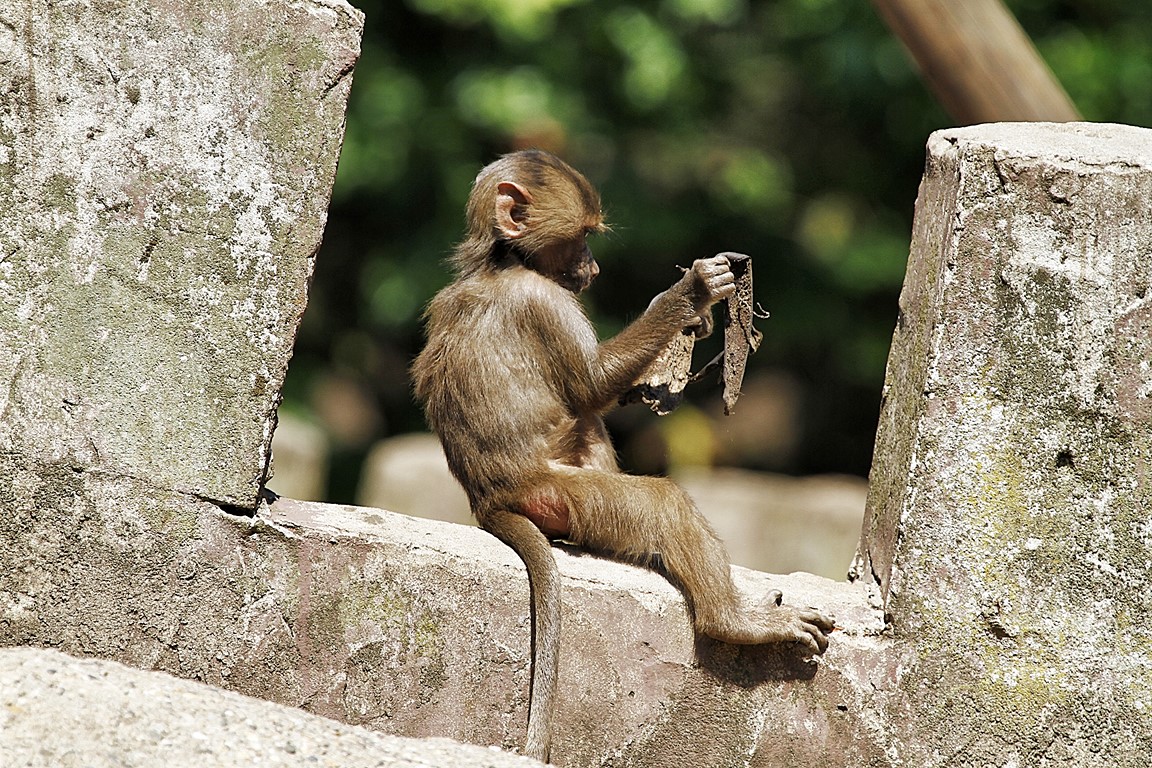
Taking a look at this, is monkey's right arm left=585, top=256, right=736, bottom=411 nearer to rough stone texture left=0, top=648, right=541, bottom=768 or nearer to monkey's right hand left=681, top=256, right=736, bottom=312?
monkey's right hand left=681, top=256, right=736, bottom=312

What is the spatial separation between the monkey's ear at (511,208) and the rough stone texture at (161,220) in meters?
1.02

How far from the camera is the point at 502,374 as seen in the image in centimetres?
473

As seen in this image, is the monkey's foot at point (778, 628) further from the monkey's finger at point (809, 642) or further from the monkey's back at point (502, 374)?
the monkey's back at point (502, 374)

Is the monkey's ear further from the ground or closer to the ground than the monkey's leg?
further from the ground

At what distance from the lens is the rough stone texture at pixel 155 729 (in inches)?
131

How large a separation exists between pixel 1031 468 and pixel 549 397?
5.25 ft

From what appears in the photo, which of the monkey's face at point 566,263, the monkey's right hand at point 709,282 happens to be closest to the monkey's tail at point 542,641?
the monkey's right hand at point 709,282

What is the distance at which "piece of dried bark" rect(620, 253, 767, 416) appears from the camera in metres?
4.63

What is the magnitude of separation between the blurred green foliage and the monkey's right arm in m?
5.23

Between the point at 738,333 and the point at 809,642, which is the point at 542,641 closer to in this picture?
the point at 809,642

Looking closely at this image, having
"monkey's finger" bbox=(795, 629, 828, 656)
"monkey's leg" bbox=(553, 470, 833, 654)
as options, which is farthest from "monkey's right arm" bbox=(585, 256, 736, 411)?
"monkey's finger" bbox=(795, 629, 828, 656)

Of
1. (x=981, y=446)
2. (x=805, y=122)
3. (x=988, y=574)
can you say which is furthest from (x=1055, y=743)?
(x=805, y=122)

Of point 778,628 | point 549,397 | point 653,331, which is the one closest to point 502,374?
point 549,397

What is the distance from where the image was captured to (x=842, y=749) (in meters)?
4.32
